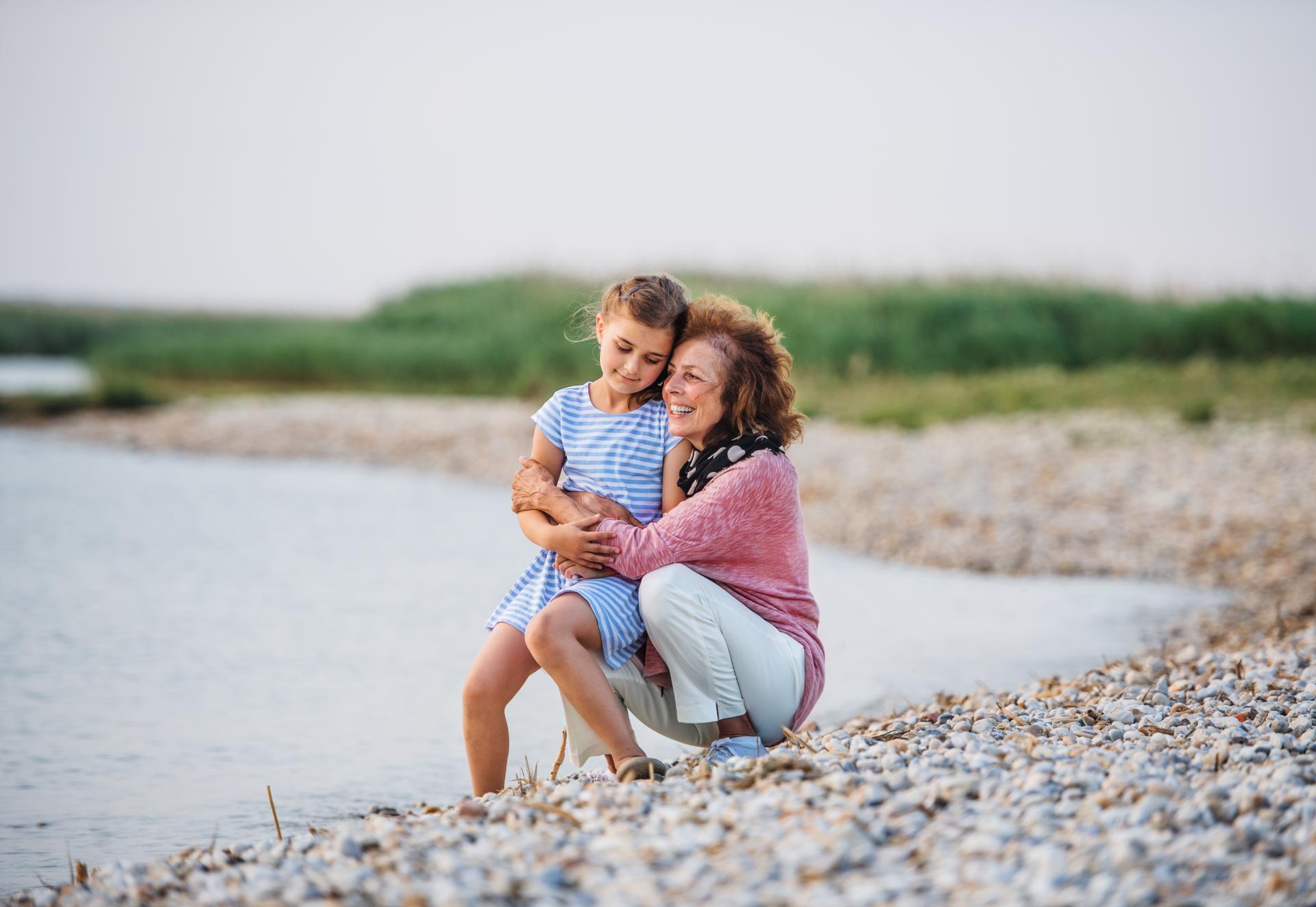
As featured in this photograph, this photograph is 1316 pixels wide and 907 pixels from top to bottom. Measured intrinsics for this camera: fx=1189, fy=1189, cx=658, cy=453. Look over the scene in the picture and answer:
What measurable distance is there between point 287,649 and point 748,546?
3229 mm

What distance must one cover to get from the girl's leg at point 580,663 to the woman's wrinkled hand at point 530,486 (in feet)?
1.13

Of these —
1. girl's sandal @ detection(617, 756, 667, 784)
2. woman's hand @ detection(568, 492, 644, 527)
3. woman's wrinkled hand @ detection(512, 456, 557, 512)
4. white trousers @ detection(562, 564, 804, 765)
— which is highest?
woman's wrinkled hand @ detection(512, 456, 557, 512)

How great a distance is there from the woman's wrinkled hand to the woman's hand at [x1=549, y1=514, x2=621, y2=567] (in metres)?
0.15

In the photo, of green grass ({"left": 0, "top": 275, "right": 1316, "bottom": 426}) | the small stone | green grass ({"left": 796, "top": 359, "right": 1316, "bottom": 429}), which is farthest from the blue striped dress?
green grass ({"left": 796, "top": 359, "right": 1316, "bottom": 429})

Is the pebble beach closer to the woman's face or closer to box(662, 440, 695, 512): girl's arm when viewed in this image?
box(662, 440, 695, 512): girl's arm

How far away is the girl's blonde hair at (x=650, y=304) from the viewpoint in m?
3.32

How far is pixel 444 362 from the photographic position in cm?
1947

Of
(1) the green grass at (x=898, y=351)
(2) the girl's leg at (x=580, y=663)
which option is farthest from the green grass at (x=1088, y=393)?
(2) the girl's leg at (x=580, y=663)

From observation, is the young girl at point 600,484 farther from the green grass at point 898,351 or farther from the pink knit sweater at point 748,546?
the green grass at point 898,351

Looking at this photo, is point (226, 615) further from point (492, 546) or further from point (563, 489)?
point (563, 489)

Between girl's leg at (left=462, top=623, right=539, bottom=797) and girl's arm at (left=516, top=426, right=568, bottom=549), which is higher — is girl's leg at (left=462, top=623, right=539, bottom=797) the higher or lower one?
the lower one

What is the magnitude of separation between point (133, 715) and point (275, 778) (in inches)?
41.5

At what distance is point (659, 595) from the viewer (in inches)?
123

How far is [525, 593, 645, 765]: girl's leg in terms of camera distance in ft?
9.97
